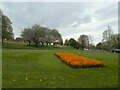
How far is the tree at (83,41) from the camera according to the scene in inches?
4441

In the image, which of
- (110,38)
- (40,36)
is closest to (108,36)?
(110,38)

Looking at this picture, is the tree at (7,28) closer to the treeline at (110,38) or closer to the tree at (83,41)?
the treeline at (110,38)

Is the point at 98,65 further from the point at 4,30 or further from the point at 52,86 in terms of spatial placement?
the point at 4,30

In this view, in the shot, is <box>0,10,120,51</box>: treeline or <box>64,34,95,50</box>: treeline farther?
<box>64,34,95,50</box>: treeline

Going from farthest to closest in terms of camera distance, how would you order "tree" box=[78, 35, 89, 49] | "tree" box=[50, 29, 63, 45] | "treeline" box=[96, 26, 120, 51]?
"tree" box=[78, 35, 89, 49], "tree" box=[50, 29, 63, 45], "treeline" box=[96, 26, 120, 51]

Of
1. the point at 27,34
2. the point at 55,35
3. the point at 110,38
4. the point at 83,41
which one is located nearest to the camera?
the point at 110,38

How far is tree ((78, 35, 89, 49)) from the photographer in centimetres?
11281

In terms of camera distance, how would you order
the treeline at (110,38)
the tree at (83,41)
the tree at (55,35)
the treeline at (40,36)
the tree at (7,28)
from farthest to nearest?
the tree at (83,41) → the tree at (55,35) → the treeline at (110,38) → the treeline at (40,36) → the tree at (7,28)

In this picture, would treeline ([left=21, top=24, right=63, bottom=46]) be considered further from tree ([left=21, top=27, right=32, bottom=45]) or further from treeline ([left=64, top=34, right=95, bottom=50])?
treeline ([left=64, top=34, right=95, bottom=50])

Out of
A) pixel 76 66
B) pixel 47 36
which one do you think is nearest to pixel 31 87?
pixel 76 66

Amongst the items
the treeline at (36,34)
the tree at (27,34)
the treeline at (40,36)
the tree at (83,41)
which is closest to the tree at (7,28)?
the treeline at (40,36)

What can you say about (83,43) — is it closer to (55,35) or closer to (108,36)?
(55,35)

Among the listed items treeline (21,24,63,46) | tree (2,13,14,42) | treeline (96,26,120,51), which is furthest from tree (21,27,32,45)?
treeline (96,26,120,51)

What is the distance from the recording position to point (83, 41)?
113m
